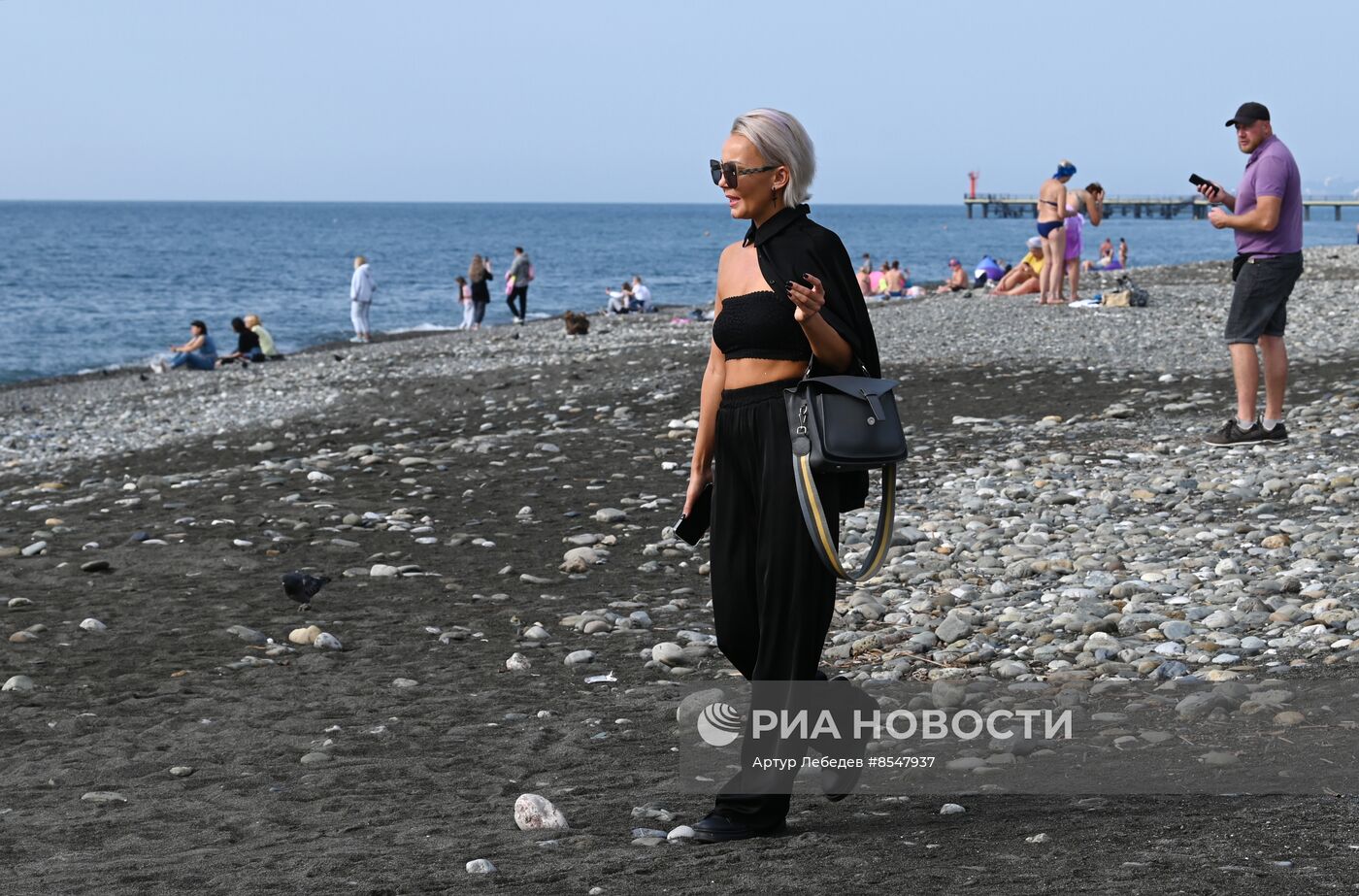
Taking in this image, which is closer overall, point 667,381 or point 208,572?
point 208,572

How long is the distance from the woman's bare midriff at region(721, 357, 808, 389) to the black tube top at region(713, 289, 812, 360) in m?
0.02

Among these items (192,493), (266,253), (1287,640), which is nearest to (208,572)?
(192,493)

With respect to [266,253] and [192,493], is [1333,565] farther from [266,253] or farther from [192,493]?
[266,253]

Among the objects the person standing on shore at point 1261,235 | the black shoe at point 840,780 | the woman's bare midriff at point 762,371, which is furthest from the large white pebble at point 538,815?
the person standing on shore at point 1261,235

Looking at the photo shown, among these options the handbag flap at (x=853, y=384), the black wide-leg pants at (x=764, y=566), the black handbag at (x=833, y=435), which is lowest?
the black wide-leg pants at (x=764, y=566)

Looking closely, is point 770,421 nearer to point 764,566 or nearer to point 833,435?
point 833,435

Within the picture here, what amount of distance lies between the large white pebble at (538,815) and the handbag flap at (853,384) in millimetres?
1611

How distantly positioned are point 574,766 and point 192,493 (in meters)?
7.18

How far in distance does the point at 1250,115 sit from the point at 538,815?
7322 millimetres

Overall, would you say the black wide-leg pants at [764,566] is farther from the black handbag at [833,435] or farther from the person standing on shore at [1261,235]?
the person standing on shore at [1261,235]

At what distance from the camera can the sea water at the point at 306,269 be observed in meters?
47.1

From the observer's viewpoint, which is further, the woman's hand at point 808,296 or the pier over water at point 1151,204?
the pier over water at point 1151,204

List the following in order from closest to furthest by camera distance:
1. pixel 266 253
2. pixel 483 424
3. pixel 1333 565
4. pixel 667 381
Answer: pixel 1333 565, pixel 483 424, pixel 667 381, pixel 266 253

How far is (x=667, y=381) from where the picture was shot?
17422 millimetres
